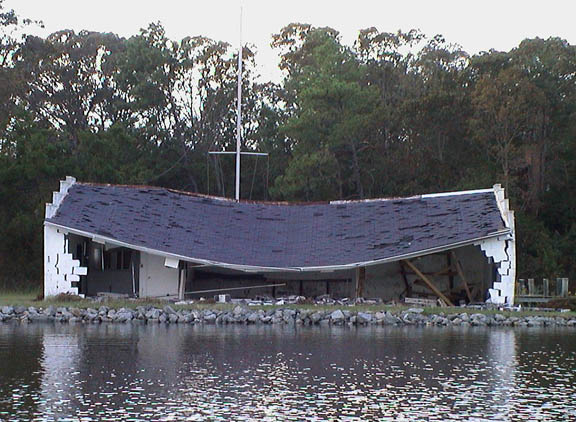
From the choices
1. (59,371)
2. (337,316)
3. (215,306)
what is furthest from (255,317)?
(59,371)

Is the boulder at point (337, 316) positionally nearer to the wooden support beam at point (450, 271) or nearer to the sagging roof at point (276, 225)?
the sagging roof at point (276, 225)

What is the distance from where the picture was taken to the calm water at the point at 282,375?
19344mm

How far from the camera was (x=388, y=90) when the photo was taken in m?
72.4

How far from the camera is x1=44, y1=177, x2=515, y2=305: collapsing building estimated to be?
40938 millimetres

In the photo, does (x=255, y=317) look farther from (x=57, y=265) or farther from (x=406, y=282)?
(x=406, y=282)

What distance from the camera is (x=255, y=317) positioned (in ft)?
122

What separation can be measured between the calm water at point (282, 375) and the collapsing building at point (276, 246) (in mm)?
7534

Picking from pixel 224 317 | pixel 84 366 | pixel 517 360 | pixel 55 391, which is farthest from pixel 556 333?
pixel 55 391

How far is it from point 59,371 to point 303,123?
1638 inches

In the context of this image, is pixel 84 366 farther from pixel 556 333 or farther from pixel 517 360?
pixel 556 333

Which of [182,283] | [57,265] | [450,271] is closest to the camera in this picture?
[57,265]

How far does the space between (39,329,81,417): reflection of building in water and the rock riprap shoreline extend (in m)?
4.41

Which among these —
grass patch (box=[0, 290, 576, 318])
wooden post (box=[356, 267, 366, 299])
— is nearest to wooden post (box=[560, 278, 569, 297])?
grass patch (box=[0, 290, 576, 318])

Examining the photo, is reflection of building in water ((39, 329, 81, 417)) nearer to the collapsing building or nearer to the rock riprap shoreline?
the rock riprap shoreline
